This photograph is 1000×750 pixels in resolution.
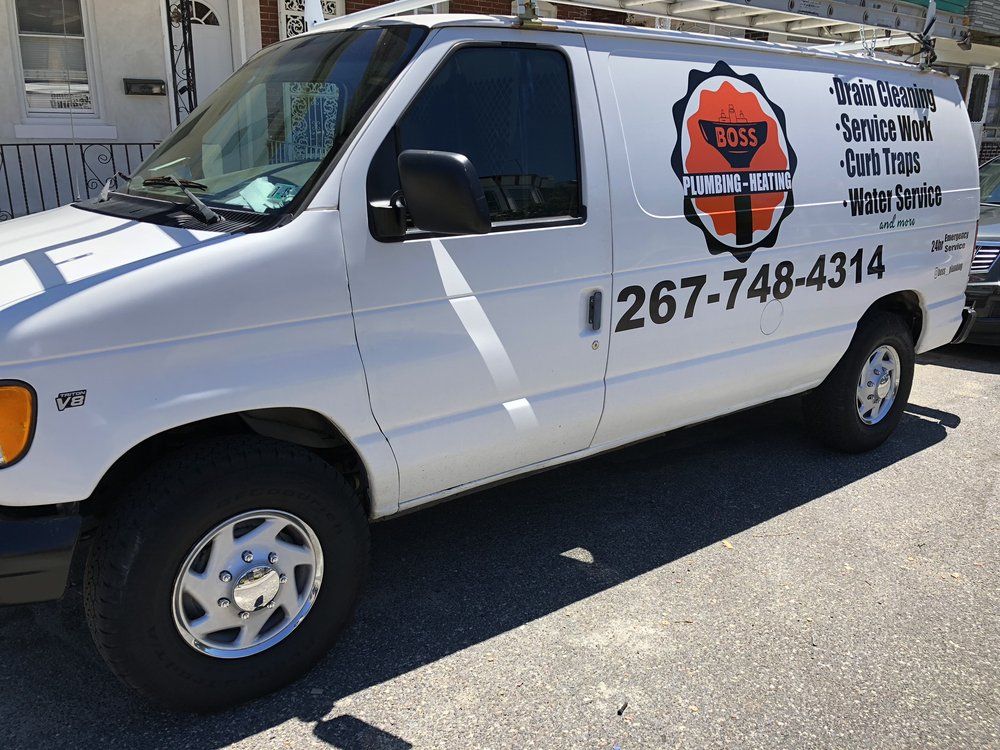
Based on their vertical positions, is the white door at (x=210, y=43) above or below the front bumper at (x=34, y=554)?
above

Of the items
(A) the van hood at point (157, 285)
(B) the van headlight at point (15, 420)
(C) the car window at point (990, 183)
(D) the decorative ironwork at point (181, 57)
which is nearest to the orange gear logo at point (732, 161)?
(A) the van hood at point (157, 285)

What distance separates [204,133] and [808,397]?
3.52 metres

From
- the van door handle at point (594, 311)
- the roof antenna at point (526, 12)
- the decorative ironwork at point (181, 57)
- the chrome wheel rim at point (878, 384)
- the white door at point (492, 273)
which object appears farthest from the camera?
the decorative ironwork at point (181, 57)

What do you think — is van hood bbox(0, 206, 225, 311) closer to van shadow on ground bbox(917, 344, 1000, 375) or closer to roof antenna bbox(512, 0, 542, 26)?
roof antenna bbox(512, 0, 542, 26)

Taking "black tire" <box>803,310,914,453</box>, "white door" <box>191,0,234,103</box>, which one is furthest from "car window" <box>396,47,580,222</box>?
"white door" <box>191,0,234,103</box>

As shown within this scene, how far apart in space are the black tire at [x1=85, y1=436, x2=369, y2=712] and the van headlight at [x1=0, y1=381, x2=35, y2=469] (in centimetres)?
34

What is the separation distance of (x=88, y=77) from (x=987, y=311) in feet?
29.8

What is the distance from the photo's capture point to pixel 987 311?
7.20 metres

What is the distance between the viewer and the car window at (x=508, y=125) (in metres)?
2.98

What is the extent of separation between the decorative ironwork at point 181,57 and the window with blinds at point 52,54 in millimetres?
880

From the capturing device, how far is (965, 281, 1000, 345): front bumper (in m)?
7.17

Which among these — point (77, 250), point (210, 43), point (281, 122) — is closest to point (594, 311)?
point (281, 122)

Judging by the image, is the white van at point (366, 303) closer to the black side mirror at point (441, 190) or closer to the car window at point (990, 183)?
the black side mirror at point (441, 190)

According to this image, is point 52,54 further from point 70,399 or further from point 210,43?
point 70,399
